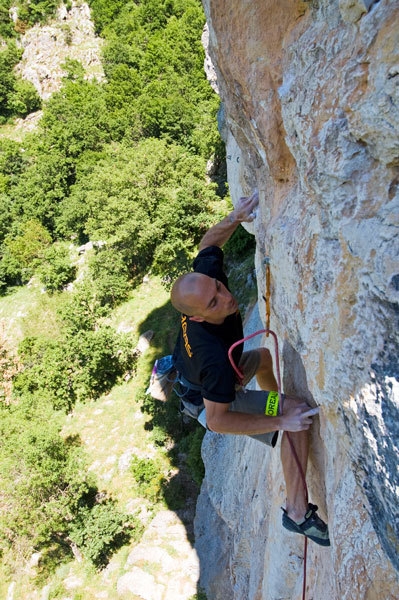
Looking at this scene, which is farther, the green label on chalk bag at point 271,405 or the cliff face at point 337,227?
the green label on chalk bag at point 271,405

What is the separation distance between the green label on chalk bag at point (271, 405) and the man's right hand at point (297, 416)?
72 millimetres

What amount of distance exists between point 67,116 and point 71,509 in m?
32.4

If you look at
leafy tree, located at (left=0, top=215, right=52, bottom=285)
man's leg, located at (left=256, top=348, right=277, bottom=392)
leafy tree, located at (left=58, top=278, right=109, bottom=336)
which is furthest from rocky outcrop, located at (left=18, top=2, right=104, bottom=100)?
man's leg, located at (left=256, top=348, right=277, bottom=392)

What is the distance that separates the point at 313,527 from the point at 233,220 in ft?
9.32

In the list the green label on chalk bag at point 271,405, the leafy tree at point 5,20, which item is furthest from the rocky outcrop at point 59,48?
the green label on chalk bag at point 271,405

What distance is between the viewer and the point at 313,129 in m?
2.38

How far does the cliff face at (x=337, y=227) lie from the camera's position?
192 cm

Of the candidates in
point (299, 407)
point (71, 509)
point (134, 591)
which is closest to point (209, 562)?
point (134, 591)

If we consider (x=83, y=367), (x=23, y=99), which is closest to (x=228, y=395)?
(x=83, y=367)

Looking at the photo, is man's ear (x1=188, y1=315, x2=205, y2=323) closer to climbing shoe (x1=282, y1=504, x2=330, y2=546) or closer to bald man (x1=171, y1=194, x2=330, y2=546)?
bald man (x1=171, y1=194, x2=330, y2=546)

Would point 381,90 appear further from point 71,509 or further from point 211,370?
point 71,509

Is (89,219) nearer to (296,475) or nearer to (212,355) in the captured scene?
(212,355)

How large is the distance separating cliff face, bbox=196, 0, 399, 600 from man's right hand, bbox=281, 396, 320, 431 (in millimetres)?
124

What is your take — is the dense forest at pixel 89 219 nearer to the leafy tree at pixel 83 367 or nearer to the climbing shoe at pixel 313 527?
the leafy tree at pixel 83 367
